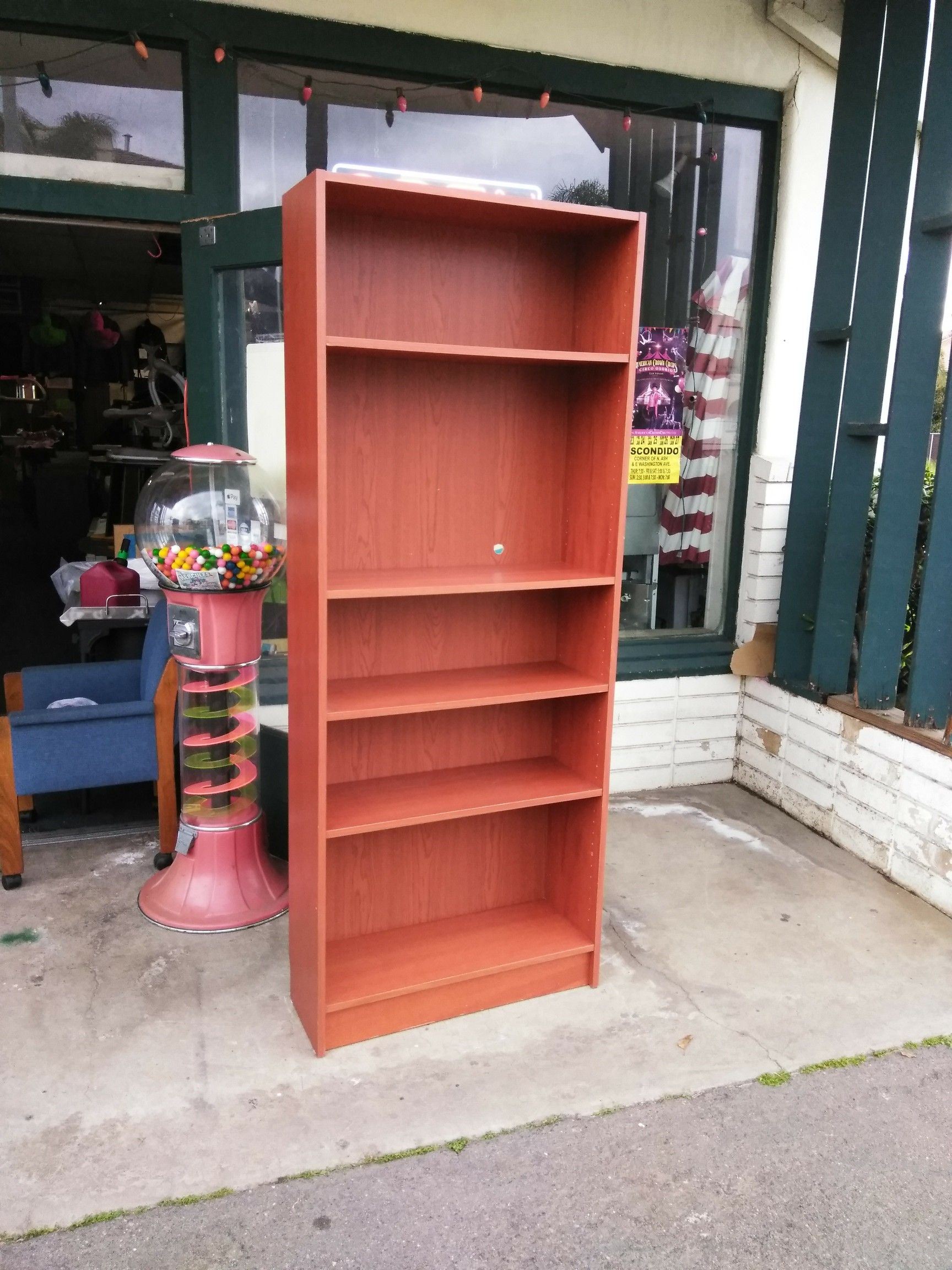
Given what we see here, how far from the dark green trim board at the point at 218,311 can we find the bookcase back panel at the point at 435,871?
1.72 meters

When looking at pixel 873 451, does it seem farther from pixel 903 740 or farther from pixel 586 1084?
pixel 586 1084

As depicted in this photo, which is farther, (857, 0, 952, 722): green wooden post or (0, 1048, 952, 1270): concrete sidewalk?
(857, 0, 952, 722): green wooden post

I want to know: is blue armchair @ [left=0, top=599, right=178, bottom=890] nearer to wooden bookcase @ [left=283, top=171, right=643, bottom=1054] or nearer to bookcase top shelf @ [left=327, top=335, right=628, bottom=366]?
wooden bookcase @ [left=283, top=171, right=643, bottom=1054]

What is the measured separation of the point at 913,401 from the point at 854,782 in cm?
150

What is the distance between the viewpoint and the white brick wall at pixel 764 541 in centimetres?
429

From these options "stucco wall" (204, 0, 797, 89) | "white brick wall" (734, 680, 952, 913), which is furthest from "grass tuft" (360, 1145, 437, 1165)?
"stucco wall" (204, 0, 797, 89)

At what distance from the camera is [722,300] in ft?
14.0

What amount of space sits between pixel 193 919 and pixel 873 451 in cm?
313

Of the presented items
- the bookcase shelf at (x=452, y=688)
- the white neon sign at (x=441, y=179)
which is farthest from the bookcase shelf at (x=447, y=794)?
the white neon sign at (x=441, y=179)

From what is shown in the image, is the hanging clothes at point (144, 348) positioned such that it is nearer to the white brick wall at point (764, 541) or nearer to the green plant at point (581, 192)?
the green plant at point (581, 192)

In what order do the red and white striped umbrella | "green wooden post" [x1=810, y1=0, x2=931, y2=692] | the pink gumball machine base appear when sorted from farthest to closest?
the red and white striped umbrella, "green wooden post" [x1=810, y1=0, x2=931, y2=692], the pink gumball machine base

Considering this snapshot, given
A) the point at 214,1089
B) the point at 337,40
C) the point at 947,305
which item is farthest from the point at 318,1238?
the point at 337,40

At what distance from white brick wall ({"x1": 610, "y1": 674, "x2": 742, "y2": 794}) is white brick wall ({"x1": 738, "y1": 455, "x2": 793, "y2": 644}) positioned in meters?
0.33

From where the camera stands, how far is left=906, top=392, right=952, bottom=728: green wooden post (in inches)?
131
